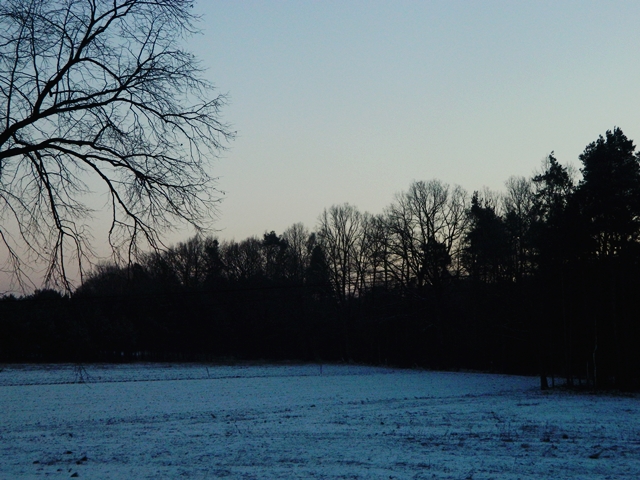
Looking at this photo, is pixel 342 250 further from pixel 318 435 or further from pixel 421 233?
pixel 318 435

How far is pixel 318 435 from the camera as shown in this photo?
1555 cm

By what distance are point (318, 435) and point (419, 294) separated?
42.2m

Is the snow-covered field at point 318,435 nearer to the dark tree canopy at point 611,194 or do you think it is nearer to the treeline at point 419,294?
the treeline at point 419,294

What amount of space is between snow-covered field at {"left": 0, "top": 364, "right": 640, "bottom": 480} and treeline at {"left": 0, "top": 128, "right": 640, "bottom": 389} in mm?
2961

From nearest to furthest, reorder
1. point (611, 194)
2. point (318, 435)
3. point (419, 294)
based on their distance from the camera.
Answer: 1. point (318, 435)
2. point (611, 194)
3. point (419, 294)

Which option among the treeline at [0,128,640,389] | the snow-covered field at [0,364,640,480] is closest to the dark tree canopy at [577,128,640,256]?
the treeline at [0,128,640,389]

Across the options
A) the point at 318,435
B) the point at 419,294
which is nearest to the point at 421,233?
the point at 419,294

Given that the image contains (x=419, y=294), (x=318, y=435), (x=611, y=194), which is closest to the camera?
(x=318, y=435)

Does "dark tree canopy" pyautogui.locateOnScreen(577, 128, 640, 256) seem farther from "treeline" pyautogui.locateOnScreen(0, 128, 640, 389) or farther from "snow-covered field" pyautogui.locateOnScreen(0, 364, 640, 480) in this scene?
"snow-covered field" pyautogui.locateOnScreen(0, 364, 640, 480)

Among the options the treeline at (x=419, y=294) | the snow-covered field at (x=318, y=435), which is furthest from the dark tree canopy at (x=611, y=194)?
the snow-covered field at (x=318, y=435)

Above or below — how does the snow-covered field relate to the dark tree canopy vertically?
below

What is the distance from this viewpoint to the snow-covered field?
10.9 metres

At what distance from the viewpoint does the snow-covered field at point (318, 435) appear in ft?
35.7

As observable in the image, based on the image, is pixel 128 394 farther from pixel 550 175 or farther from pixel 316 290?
pixel 316 290
